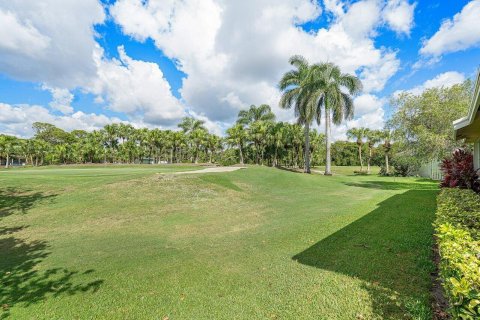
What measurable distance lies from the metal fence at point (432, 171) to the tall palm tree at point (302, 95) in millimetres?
12236

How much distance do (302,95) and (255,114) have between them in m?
17.8

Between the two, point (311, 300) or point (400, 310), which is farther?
point (311, 300)

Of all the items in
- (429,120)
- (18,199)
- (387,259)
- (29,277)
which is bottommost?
(29,277)

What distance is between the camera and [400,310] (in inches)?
119

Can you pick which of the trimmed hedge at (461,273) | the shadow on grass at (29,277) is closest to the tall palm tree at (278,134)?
the shadow on grass at (29,277)

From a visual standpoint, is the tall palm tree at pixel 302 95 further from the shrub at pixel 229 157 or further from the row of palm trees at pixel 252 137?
the shrub at pixel 229 157

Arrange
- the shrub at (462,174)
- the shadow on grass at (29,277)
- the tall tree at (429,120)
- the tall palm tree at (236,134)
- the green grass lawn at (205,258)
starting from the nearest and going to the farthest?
the green grass lawn at (205,258) → the shadow on grass at (29,277) → the shrub at (462,174) → the tall tree at (429,120) → the tall palm tree at (236,134)

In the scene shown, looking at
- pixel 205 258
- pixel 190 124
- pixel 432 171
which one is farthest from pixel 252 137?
pixel 205 258

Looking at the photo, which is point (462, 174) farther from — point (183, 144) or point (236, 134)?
point (183, 144)

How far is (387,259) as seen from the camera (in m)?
4.51

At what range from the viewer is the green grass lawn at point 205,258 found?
3.38m

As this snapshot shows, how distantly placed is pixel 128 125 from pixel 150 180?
1884 inches

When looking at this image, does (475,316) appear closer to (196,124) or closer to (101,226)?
(101,226)

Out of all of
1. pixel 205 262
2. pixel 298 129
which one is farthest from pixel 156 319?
pixel 298 129
